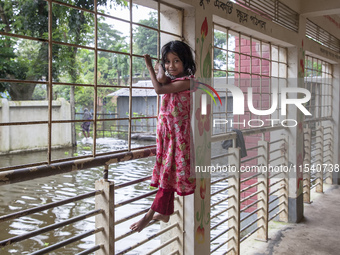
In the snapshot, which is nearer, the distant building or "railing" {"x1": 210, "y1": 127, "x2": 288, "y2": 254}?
"railing" {"x1": 210, "y1": 127, "x2": 288, "y2": 254}

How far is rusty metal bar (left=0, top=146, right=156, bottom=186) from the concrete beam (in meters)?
2.86

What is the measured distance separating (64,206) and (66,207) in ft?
0.31

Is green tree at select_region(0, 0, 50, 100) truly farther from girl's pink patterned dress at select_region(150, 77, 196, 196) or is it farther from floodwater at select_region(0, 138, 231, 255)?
girl's pink patterned dress at select_region(150, 77, 196, 196)

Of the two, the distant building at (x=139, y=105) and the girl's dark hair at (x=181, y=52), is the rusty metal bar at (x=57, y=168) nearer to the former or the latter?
the girl's dark hair at (x=181, y=52)

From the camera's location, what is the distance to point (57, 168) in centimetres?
153

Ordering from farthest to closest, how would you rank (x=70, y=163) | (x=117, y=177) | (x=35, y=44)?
(x=35, y=44) < (x=117, y=177) < (x=70, y=163)

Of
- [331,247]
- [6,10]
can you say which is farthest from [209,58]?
[6,10]

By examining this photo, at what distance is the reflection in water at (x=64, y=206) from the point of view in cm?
527

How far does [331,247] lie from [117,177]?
17.6 feet

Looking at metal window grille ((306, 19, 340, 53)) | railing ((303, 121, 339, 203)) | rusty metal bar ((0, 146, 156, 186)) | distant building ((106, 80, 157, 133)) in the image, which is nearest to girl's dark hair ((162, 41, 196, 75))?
rusty metal bar ((0, 146, 156, 186))

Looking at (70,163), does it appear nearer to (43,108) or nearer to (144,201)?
(144,201)

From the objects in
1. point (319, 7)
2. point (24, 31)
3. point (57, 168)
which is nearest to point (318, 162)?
point (319, 7)

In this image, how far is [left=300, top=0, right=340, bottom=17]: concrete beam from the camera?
12.3ft

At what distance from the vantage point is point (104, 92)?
19812 mm
